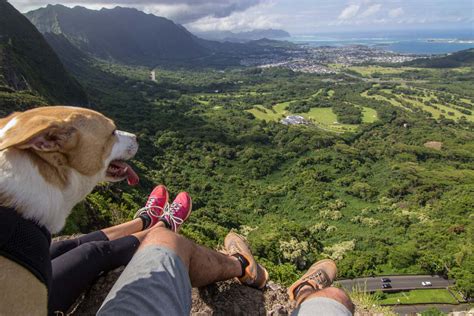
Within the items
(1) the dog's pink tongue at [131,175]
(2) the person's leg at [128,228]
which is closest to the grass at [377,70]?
(2) the person's leg at [128,228]

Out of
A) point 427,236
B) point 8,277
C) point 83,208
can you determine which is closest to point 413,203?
point 427,236

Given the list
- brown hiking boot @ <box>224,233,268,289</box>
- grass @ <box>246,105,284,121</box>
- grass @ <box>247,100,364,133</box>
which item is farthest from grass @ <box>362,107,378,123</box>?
brown hiking boot @ <box>224,233,268,289</box>

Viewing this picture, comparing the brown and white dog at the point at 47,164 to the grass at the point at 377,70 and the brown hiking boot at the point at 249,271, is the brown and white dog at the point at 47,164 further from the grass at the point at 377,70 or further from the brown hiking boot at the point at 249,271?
the grass at the point at 377,70

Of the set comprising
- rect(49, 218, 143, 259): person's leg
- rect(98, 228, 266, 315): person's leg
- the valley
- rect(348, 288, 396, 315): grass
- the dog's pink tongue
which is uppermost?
the dog's pink tongue

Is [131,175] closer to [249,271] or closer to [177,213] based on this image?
[177,213]

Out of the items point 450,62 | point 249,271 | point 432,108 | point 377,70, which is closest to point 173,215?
point 249,271

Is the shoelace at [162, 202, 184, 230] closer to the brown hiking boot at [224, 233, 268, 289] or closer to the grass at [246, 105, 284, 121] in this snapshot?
the brown hiking boot at [224, 233, 268, 289]

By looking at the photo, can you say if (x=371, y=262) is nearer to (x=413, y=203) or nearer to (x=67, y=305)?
(x=413, y=203)
